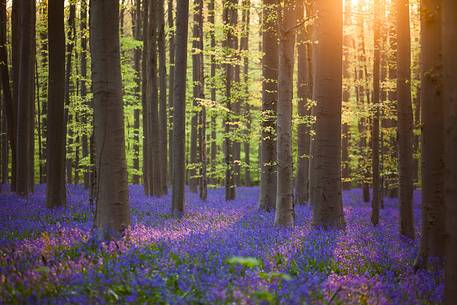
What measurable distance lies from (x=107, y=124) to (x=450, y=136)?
568cm

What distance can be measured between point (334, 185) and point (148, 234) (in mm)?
4795

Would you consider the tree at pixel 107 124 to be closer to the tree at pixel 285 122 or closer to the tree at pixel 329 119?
the tree at pixel 285 122

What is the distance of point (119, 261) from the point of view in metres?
6.07

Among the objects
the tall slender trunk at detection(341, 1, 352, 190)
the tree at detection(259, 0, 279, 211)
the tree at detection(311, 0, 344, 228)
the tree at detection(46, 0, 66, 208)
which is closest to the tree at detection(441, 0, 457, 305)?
the tree at detection(311, 0, 344, 228)

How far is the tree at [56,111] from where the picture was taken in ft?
43.8

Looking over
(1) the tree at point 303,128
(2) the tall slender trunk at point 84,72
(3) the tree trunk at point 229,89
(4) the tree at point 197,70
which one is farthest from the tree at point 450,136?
(2) the tall slender trunk at point 84,72

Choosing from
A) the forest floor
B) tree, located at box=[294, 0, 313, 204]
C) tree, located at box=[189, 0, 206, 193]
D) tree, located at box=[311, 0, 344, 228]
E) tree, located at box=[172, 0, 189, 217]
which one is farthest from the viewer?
tree, located at box=[189, 0, 206, 193]

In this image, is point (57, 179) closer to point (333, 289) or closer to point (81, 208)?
point (81, 208)

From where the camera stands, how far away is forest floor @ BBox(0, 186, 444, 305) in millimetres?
4664

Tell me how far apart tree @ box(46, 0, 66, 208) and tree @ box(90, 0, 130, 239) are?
5.85 meters

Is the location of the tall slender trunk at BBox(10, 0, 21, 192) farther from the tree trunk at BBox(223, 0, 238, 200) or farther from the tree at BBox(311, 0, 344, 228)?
the tree at BBox(311, 0, 344, 228)

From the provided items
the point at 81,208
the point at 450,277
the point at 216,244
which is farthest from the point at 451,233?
the point at 81,208

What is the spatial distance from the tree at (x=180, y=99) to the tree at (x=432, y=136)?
Result: 810 centimetres

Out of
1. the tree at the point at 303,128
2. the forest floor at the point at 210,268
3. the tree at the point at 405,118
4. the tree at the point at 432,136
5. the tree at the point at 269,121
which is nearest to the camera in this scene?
the forest floor at the point at 210,268
